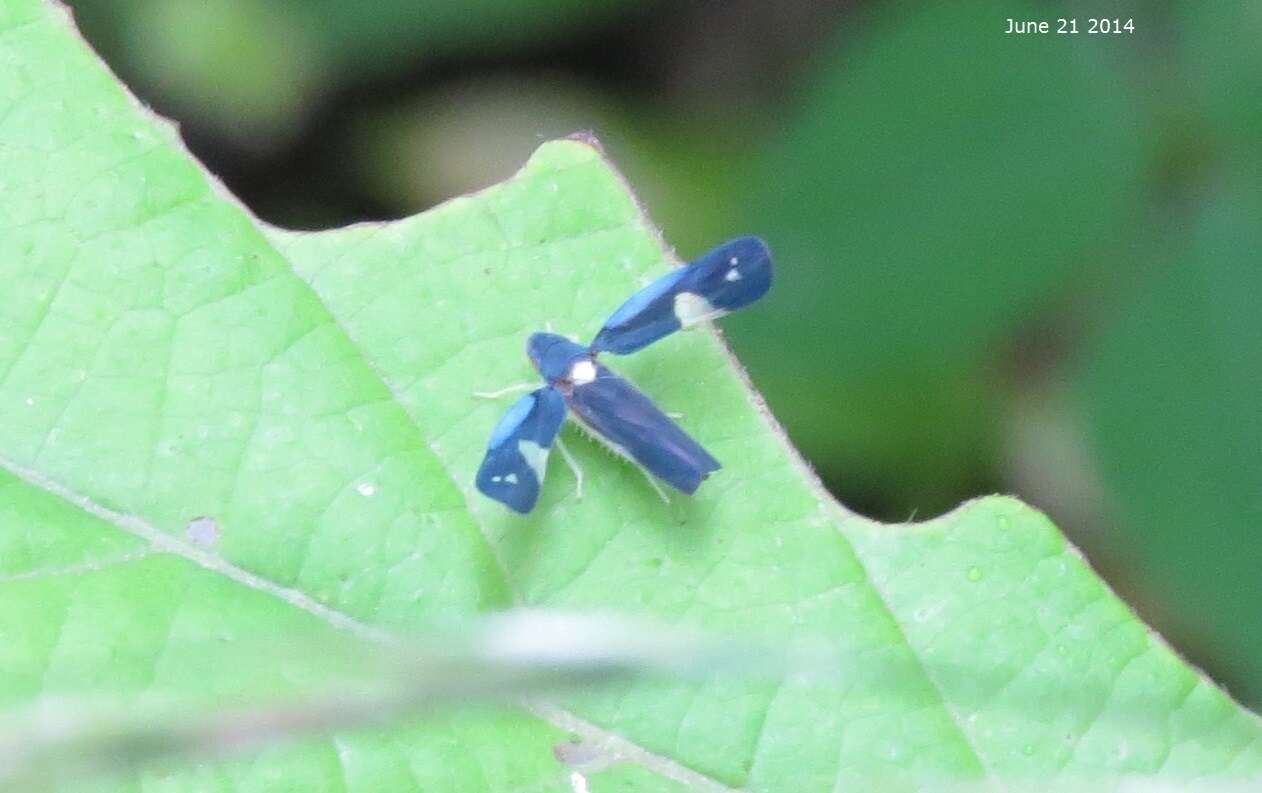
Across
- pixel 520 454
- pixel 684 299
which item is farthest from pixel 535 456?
pixel 684 299

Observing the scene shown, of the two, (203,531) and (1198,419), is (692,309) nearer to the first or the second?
(203,531)

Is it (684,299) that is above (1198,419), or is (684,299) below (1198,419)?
above

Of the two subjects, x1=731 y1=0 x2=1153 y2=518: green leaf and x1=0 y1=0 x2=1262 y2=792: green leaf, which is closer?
x1=0 y1=0 x2=1262 y2=792: green leaf

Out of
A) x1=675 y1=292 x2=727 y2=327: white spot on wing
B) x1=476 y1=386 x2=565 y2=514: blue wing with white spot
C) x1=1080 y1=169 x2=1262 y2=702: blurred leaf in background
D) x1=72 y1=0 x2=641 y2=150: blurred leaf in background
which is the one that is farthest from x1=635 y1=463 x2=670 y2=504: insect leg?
x1=72 y1=0 x2=641 y2=150: blurred leaf in background

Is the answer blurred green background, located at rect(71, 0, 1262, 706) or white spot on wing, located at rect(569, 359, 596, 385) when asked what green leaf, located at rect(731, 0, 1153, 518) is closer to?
blurred green background, located at rect(71, 0, 1262, 706)

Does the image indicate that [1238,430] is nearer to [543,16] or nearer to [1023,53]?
[1023,53]

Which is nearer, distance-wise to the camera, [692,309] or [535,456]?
[535,456]
